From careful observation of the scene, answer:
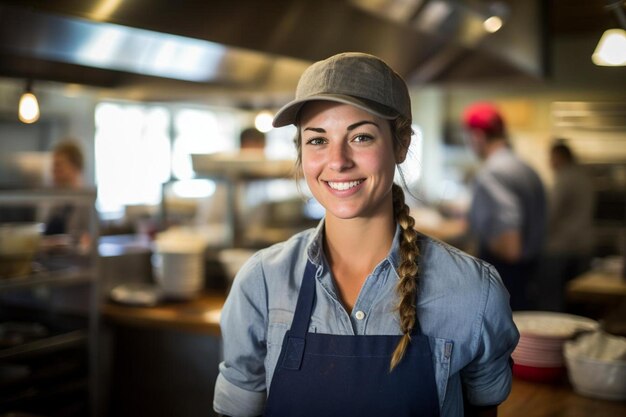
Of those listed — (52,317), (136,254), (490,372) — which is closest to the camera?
(490,372)

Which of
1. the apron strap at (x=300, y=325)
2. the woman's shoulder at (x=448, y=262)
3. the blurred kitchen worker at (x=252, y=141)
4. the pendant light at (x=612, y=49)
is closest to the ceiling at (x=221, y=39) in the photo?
the pendant light at (x=612, y=49)

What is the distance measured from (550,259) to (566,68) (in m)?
2.52

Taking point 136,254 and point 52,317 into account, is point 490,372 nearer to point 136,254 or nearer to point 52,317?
point 52,317

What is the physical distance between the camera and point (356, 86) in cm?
151

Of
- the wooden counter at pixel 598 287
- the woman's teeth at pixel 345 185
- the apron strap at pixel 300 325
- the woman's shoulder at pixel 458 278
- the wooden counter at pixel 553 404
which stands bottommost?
the wooden counter at pixel 553 404

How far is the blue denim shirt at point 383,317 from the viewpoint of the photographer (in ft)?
5.08

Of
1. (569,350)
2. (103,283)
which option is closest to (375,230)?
(569,350)

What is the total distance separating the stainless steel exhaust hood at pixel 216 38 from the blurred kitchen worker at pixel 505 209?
66 cm

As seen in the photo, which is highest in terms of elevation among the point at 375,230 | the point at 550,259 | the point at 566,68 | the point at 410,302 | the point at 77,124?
the point at 566,68

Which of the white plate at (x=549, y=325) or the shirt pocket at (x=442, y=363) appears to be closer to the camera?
the shirt pocket at (x=442, y=363)

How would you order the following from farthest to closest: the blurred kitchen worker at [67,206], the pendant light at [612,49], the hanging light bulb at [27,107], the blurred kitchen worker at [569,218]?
the blurred kitchen worker at [569,218], the blurred kitchen worker at [67,206], the hanging light bulb at [27,107], the pendant light at [612,49]

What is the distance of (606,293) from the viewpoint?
13.7 feet

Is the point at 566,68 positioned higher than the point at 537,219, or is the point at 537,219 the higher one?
the point at 566,68

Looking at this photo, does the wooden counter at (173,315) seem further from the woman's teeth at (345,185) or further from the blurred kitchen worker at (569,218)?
the blurred kitchen worker at (569,218)
